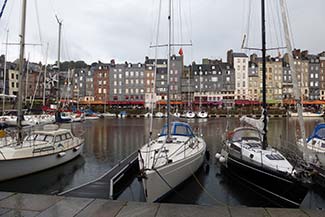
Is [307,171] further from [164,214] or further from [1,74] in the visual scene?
[1,74]

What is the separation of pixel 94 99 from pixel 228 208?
98.8 meters

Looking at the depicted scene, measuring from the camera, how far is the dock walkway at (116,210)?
18.5 ft

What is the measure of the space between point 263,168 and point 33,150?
10.8 meters

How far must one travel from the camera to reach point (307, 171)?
28.8ft

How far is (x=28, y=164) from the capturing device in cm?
1255

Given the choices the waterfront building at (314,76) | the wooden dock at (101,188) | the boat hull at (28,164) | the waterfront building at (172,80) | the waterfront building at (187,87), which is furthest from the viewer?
the waterfront building at (314,76)

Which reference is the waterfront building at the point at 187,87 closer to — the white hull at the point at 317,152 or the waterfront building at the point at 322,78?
the waterfront building at the point at 322,78

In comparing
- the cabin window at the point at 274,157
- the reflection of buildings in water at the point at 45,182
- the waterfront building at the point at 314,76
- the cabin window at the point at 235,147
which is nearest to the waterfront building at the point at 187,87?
the waterfront building at the point at 314,76

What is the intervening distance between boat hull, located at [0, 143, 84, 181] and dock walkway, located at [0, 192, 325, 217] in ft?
20.2

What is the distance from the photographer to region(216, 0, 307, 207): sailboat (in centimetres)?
908

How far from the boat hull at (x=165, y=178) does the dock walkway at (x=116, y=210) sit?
2.46 m

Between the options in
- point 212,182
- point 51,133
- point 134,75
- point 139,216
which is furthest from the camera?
point 134,75

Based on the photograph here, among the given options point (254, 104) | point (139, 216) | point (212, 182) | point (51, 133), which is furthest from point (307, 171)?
point (254, 104)

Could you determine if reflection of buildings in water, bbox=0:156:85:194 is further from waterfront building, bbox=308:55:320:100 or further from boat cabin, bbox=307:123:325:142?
waterfront building, bbox=308:55:320:100
